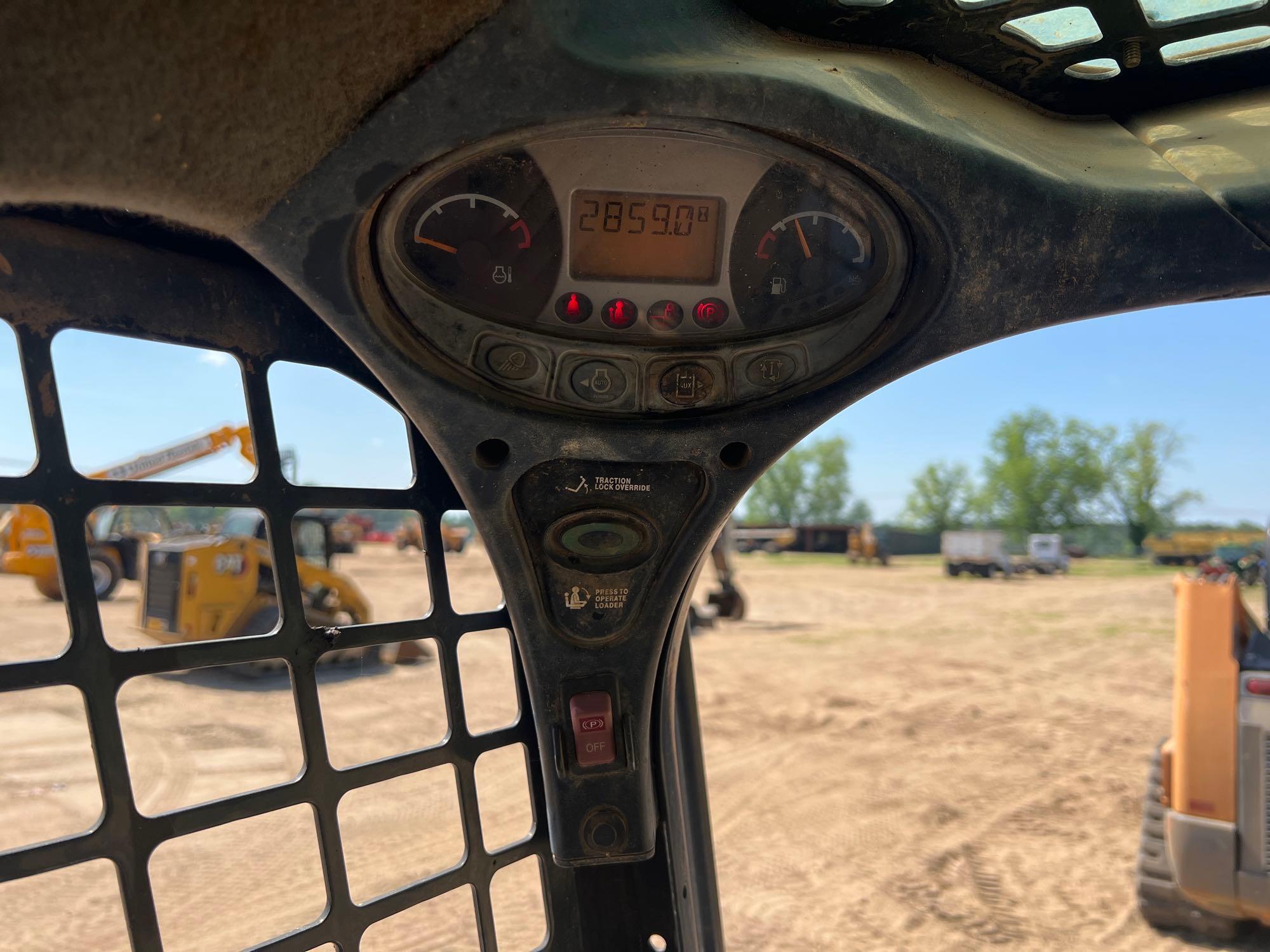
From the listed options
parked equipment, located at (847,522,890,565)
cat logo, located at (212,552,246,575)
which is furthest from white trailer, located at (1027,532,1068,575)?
cat logo, located at (212,552,246,575)

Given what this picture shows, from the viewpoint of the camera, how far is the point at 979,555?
21188 millimetres

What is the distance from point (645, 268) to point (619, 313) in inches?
2.3

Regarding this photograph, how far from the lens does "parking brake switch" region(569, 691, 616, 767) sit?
45.7 inches

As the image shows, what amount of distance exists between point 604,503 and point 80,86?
0.66 metres

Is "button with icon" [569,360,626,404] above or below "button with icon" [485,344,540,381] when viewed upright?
below

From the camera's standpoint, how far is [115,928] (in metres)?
3.06

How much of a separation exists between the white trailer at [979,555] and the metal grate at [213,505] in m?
21.5

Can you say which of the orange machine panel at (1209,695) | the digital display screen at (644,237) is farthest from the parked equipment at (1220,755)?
the digital display screen at (644,237)

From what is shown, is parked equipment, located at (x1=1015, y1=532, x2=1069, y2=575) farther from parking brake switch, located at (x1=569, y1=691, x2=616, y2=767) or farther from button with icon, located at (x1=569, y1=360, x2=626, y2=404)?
button with icon, located at (x1=569, y1=360, x2=626, y2=404)

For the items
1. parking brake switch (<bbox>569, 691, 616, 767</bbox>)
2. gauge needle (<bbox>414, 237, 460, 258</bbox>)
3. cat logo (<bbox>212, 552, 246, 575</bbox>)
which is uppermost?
gauge needle (<bbox>414, 237, 460, 258</bbox>)

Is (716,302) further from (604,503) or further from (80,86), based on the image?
(80,86)

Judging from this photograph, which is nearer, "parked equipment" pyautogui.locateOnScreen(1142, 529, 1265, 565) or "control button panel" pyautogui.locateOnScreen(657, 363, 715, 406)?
"control button panel" pyautogui.locateOnScreen(657, 363, 715, 406)

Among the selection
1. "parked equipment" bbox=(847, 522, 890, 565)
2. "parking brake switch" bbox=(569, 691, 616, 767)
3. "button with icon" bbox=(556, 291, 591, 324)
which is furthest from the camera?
"parked equipment" bbox=(847, 522, 890, 565)

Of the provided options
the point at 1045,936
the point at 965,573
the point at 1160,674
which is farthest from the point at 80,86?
the point at 965,573
